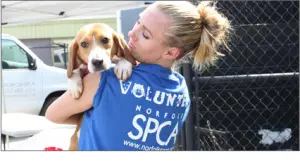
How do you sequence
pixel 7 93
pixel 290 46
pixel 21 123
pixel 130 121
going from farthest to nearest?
1. pixel 7 93
2. pixel 290 46
3. pixel 21 123
4. pixel 130 121

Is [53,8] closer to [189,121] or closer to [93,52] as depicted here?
[189,121]

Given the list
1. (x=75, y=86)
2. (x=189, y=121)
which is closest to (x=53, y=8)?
(x=189, y=121)

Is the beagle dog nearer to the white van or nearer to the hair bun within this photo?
the hair bun

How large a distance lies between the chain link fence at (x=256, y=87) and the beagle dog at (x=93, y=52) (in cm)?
158

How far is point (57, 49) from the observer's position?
13.1 meters

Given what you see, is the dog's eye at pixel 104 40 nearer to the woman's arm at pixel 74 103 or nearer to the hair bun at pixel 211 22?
the woman's arm at pixel 74 103

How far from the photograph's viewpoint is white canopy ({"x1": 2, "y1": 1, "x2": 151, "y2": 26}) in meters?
7.75

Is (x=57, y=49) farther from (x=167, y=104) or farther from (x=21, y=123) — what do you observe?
(x=167, y=104)

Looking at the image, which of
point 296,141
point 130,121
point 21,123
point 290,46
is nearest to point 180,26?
point 130,121

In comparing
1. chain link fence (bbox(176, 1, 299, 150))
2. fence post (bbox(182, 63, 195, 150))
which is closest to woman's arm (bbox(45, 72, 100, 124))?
fence post (bbox(182, 63, 195, 150))

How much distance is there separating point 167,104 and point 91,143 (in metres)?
0.29

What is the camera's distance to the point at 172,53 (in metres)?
1.58

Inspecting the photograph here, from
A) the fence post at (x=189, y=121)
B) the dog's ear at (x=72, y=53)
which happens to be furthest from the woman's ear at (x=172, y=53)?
the fence post at (x=189, y=121)

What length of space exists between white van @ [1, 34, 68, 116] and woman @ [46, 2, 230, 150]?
18.0 ft
